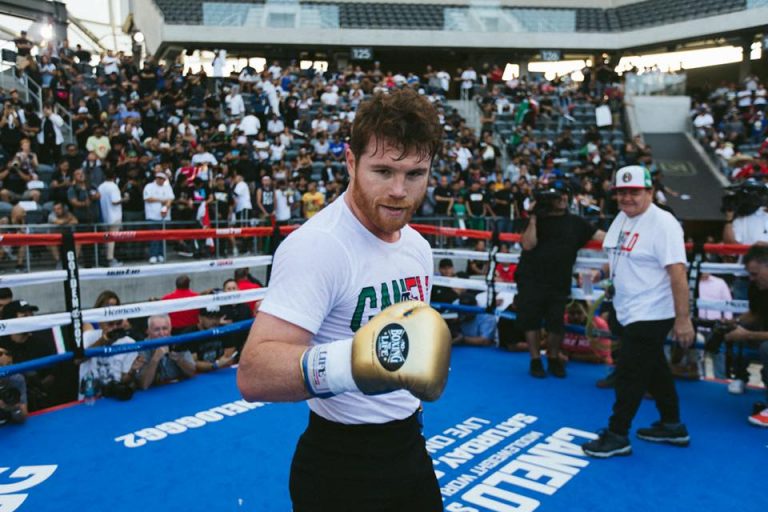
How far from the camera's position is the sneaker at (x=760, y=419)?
13.7 ft

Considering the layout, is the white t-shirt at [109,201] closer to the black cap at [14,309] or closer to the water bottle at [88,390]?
the black cap at [14,309]

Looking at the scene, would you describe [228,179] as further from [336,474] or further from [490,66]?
[490,66]

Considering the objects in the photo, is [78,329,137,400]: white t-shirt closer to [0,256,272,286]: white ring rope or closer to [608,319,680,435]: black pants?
[0,256,272,286]: white ring rope

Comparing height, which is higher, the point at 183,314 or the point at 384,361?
the point at 384,361

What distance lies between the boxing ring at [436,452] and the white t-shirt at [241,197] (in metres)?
5.25

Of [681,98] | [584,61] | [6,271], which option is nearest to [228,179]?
[6,271]

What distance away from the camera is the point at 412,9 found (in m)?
24.9

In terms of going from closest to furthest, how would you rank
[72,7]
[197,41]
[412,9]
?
[197,41] < [412,9] < [72,7]

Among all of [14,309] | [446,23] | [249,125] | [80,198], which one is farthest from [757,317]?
[446,23]

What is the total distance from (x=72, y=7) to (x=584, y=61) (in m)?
23.7

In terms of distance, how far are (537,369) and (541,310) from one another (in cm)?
52

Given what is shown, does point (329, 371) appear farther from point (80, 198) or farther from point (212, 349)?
point (80, 198)

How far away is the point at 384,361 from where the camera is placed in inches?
52.4

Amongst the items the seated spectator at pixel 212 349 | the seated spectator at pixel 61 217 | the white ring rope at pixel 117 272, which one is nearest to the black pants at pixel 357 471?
the white ring rope at pixel 117 272
